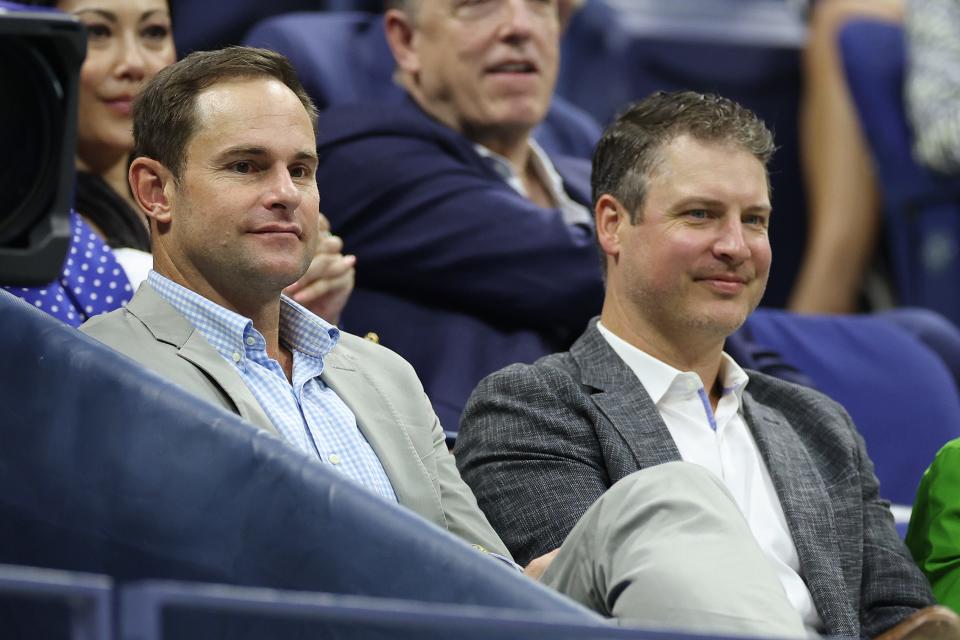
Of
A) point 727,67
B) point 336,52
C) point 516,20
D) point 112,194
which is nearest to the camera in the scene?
point 112,194

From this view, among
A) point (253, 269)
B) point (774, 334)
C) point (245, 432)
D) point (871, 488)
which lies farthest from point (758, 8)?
point (245, 432)

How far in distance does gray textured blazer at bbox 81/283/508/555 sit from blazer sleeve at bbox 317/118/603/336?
0.55m

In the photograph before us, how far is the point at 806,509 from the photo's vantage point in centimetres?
184

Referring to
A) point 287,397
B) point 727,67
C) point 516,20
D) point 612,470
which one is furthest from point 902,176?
point 287,397

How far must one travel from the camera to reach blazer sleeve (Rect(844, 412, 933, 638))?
5.98ft

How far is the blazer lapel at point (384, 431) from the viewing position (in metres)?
1.67

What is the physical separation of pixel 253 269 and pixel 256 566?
1.37ft

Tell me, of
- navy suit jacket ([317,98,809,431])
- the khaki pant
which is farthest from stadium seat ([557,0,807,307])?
the khaki pant

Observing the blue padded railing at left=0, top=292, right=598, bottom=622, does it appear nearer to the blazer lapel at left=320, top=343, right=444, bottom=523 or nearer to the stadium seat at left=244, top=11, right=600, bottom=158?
the blazer lapel at left=320, top=343, right=444, bottom=523

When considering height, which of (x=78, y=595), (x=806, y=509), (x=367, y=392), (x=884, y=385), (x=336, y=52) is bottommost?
(x=884, y=385)

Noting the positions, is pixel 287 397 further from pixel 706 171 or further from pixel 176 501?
pixel 706 171

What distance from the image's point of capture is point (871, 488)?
1.96m

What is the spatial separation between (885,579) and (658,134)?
1.81 ft

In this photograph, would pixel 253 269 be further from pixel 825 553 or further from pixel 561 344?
pixel 561 344
